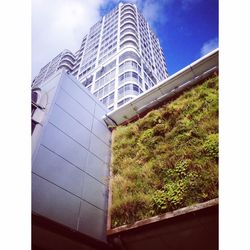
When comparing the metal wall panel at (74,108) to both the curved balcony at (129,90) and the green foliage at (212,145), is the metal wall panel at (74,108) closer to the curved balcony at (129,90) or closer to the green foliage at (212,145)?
the green foliage at (212,145)

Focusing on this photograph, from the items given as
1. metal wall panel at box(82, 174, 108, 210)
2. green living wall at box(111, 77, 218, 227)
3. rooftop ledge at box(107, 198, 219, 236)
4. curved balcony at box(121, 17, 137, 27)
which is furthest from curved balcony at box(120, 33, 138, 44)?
rooftop ledge at box(107, 198, 219, 236)

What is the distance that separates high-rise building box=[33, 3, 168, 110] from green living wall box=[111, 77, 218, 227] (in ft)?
103

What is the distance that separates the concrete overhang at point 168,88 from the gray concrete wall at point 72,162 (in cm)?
88

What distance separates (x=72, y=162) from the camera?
25.4ft

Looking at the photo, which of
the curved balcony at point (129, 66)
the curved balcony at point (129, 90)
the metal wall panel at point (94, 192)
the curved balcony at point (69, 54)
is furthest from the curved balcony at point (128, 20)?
the metal wall panel at point (94, 192)

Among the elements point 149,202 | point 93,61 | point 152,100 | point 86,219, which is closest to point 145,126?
point 152,100

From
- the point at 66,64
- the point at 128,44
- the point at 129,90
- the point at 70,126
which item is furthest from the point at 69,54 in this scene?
the point at 70,126

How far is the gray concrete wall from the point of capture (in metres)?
6.55

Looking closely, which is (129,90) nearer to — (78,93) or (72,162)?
(78,93)

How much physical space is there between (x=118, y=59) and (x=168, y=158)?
46.5 metres

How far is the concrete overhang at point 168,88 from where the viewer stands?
9.27m

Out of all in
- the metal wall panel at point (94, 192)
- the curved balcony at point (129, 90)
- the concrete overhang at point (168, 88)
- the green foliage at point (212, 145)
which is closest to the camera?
the green foliage at point (212, 145)
